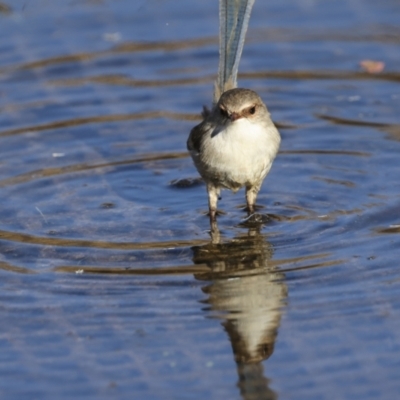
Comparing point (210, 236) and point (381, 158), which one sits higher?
point (381, 158)

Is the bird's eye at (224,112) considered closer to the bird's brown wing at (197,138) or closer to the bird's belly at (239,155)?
the bird's belly at (239,155)

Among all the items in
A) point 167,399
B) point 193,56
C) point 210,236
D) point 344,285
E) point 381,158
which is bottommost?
point 167,399

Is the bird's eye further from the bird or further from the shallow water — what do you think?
the shallow water

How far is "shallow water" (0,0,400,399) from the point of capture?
588 centimetres

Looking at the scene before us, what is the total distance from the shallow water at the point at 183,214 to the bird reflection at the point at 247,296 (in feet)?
0.06

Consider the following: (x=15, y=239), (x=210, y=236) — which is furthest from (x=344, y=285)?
(x=15, y=239)

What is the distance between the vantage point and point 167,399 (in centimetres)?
550

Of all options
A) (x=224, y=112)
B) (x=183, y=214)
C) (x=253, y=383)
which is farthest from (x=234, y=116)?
(x=253, y=383)

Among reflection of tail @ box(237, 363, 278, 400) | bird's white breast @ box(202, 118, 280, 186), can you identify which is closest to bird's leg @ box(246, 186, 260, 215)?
bird's white breast @ box(202, 118, 280, 186)

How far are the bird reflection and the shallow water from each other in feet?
0.06

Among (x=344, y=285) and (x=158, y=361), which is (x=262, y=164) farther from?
(x=158, y=361)

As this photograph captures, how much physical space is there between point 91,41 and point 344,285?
6.68 m

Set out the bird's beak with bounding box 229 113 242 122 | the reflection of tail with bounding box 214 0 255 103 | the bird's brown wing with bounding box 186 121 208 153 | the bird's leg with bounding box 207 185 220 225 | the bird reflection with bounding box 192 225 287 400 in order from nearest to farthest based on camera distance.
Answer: the bird reflection with bounding box 192 225 287 400, the bird's beak with bounding box 229 113 242 122, the bird's brown wing with bounding box 186 121 208 153, the bird's leg with bounding box 207 185 220 225, the reflection of tail with bounding box 214 0 255 103

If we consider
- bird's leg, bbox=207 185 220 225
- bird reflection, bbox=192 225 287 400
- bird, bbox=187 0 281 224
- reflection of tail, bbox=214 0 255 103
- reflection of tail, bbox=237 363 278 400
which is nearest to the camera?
reflection of tail, bbox=237 363 278 400
